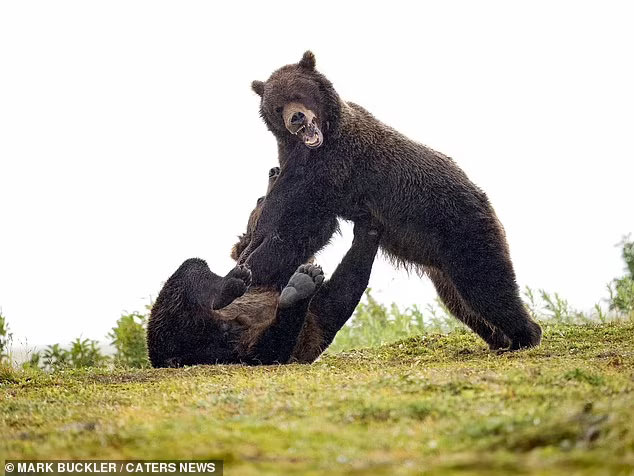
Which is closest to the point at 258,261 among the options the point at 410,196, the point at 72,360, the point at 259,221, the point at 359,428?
the point at 259,221

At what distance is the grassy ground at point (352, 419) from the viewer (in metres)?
2.67

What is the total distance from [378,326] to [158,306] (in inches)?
188

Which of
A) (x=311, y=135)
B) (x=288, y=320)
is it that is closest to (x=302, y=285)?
(x=288, y=320)

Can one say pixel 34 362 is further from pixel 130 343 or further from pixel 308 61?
pixel 308 61

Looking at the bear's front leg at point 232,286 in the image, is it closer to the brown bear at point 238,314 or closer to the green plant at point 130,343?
the brown bear at point 238,314

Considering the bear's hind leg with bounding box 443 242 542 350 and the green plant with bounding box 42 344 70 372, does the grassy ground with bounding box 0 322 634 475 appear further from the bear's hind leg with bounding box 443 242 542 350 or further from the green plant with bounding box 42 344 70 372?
the green plant with bounding box 42 344 70 372

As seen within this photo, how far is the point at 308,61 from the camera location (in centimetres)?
801

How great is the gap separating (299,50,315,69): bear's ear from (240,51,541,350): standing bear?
0.66 ft

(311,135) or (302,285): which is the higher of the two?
(311,135)

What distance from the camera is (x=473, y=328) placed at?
7.86 m

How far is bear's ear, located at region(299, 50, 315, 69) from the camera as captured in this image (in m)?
8.01

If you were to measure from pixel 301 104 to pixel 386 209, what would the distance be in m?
1.26

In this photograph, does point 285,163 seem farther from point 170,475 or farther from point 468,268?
point 170,475

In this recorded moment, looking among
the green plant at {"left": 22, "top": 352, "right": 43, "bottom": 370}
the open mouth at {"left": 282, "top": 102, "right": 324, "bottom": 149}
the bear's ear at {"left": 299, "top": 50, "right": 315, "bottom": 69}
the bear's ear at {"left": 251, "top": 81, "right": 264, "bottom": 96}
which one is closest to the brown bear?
the open mouth at {"left": 282, "top": 102, "right": 324, "bottom": 149}
